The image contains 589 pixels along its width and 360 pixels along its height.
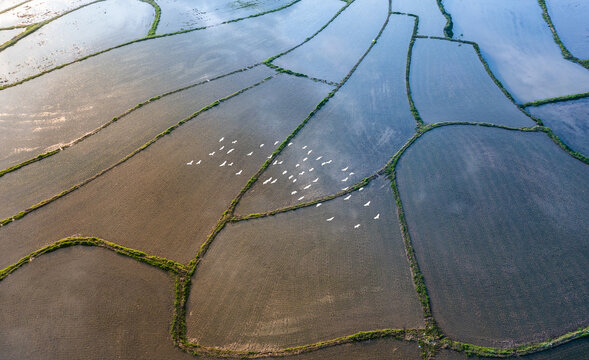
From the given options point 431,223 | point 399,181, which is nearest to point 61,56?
point 399,181

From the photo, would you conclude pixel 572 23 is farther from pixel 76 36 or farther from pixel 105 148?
pixel 76 36

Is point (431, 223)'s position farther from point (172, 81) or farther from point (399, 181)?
point (172, 81)

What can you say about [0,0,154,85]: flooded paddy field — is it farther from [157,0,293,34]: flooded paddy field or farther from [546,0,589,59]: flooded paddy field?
[546,0,589,59]: flooded paddy field

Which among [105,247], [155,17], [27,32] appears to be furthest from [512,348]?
[27,32]

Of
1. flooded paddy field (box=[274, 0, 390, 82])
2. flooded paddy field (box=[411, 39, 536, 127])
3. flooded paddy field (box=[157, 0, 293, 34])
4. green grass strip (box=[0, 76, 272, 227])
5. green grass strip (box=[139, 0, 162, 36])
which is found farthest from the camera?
flooded paddy field (box=[157, 0, 293, 34])

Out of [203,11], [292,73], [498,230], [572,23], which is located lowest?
[498,230]

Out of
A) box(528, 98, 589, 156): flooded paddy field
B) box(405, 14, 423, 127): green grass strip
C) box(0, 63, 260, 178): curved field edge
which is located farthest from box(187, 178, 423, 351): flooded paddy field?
box(528, 98, 589, 156): flooded paddy field
